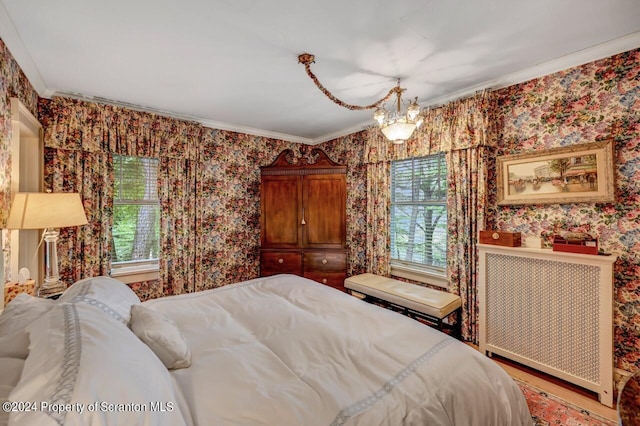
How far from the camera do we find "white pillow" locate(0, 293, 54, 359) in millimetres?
770

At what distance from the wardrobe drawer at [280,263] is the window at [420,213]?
4.26ft

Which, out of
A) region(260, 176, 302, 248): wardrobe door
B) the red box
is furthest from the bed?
region(260, 176, 302, 248): wardrobe door

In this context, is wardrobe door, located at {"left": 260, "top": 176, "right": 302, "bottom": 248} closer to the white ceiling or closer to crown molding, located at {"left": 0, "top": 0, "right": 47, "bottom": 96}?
the white ceiling

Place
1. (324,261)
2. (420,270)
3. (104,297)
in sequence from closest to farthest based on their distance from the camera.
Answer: (104,297), (420,270), (324,261)

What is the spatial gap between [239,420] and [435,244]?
276 centimetres

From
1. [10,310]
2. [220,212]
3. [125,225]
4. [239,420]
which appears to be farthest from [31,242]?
[239,420]

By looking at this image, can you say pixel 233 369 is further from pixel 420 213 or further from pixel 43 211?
pixel 420 213

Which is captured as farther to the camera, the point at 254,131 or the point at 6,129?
the point at 254,131

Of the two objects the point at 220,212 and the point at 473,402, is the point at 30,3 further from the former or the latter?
the point at 473,402

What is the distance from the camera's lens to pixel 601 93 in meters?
2.03

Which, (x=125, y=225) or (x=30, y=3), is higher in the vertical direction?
(x=30, y=3)

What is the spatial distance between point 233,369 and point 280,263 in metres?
2.60

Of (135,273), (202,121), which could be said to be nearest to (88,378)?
(135,273)

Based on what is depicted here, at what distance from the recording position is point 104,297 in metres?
1.33
